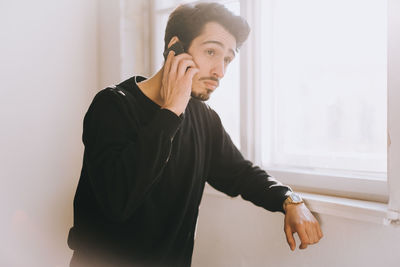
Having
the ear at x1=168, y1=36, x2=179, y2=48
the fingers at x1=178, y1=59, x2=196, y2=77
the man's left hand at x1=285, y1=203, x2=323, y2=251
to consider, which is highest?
the ear at x1=168, y1=36, x2=179, y2=48

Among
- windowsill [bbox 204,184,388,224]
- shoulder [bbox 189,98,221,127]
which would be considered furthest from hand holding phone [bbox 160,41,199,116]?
windowsill [bbox 204,184,388,224]

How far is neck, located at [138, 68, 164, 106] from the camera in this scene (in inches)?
39.0

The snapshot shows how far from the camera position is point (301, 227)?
88cm

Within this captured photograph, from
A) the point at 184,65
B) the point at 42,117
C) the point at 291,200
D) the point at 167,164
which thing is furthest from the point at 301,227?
the point at 42,117

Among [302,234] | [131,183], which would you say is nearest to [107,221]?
[131,183]

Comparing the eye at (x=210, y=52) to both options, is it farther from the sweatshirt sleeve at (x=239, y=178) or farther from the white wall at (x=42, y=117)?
the white wall at (x=42, y=117)

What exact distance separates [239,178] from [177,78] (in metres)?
0.40

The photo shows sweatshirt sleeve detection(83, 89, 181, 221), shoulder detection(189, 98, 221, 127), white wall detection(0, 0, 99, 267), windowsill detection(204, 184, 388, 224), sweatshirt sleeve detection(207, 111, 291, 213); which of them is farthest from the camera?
white wall detection(0, 0, 99, 267)

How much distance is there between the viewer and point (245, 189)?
41.3 inches

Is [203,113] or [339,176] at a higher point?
[203,113]

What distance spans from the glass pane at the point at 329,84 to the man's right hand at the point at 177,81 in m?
0.45

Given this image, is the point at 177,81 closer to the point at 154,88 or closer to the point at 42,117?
the point at 154,88

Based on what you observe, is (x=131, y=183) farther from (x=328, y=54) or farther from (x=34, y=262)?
(x=34, y=262)

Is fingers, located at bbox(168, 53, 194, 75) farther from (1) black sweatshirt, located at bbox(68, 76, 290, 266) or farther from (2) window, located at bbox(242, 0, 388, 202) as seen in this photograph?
(2) window, located at bbox(242, 0, 388, 202)
